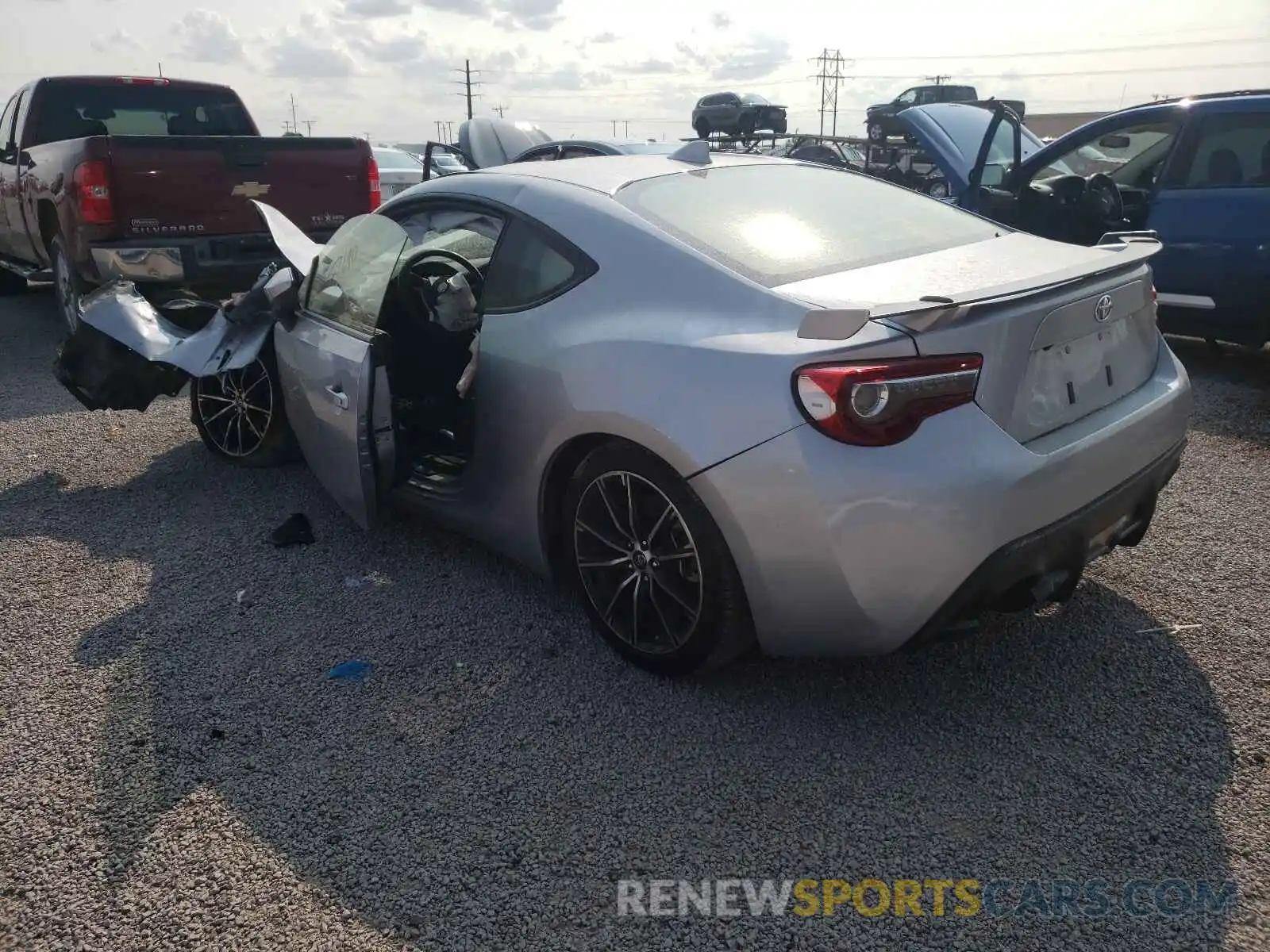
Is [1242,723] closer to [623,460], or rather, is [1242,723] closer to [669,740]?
[669,740]

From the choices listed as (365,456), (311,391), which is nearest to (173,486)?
(311,391)

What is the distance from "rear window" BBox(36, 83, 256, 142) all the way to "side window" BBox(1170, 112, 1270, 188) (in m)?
7.75

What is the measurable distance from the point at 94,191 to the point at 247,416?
8.94 feet

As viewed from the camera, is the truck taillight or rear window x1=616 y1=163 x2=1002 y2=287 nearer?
rear window x1=616 y1=163 x2=1002 y2=287

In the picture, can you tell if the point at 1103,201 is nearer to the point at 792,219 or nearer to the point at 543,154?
the point at 792,219

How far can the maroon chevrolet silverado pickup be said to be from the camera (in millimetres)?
6418

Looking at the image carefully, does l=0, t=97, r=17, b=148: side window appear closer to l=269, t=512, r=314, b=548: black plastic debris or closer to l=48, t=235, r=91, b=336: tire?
l=48, t=235, r=91, b=336: tire

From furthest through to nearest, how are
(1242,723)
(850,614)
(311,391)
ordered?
(311,391)
(1242,723)
(850,614)

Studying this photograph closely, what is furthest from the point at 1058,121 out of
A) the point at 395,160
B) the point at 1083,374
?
the point at 1083,374

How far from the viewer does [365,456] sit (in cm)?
341

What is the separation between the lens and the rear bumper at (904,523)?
2.35 m

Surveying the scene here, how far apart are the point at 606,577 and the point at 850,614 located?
2.90 feet

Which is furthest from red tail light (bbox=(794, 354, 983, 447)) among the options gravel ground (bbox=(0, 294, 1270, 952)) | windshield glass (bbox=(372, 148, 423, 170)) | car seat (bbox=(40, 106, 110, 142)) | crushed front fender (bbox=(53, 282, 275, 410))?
windshield glass (bbox=(372, 148, 423, 170))

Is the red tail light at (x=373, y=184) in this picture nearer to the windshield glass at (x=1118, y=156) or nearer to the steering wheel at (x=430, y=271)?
the steering wheel at (x=430, y=271)
